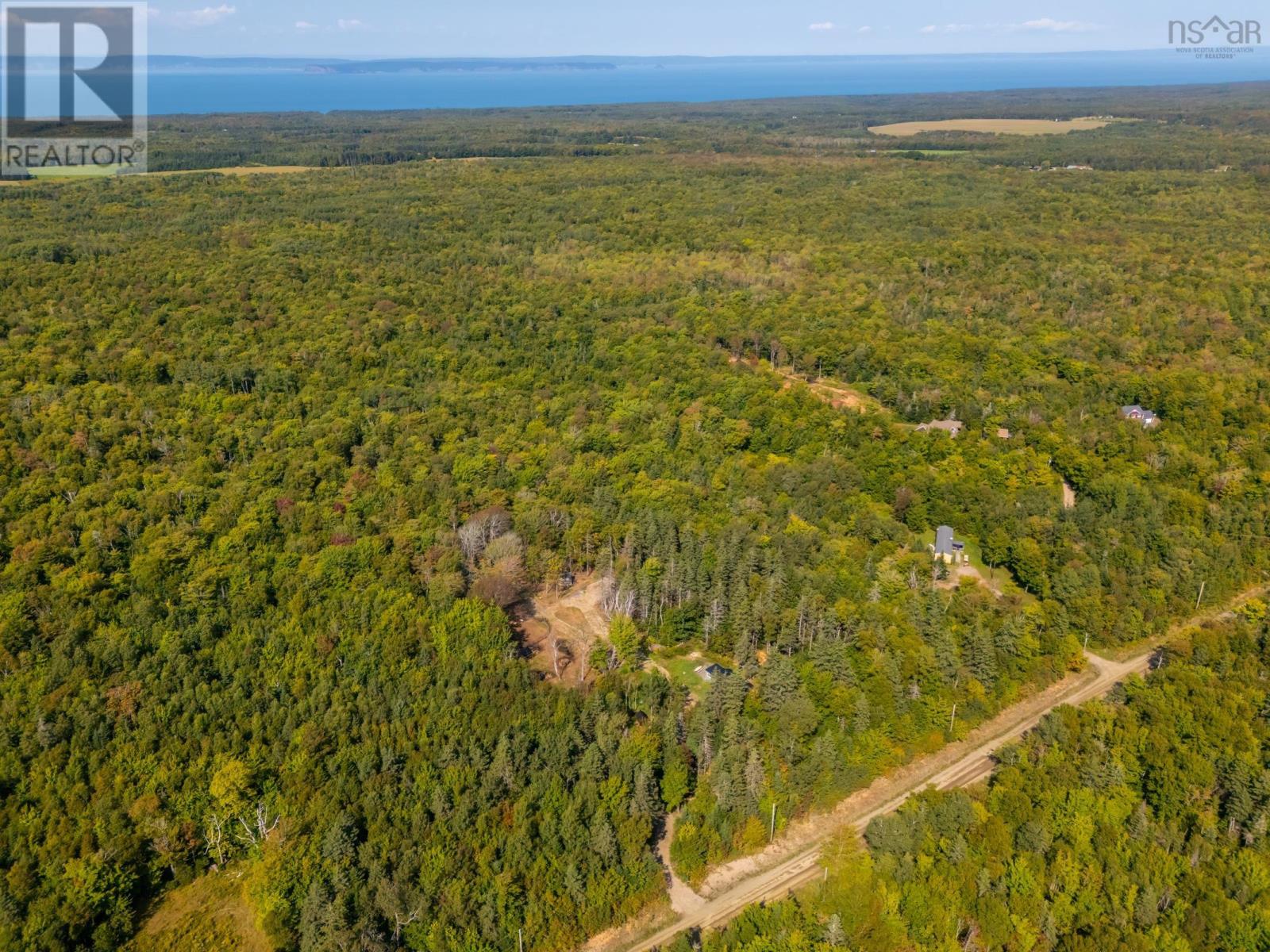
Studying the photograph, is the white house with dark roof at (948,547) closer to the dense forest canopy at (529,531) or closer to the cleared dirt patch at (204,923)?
the dense forest canopy at (529,531)

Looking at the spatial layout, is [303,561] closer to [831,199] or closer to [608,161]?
[831,199]

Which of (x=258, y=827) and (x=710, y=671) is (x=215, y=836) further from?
(x=710, y=671)

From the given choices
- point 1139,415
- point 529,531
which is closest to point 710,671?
point 529,531

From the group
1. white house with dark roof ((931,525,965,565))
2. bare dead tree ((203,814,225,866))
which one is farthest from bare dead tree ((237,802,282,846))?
white house with dark roof ((931,525,965,565))

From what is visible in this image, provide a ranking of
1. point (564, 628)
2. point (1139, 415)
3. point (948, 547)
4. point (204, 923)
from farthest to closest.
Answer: point (1139, 415), point (948, 547), point (564, 628), point (204, 923)

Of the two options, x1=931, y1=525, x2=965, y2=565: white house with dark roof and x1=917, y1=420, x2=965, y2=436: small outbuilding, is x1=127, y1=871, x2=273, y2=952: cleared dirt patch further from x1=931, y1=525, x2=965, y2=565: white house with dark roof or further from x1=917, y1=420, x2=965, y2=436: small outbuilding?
x1=917, y1=420, x2=965, y2=436: small outbuilding

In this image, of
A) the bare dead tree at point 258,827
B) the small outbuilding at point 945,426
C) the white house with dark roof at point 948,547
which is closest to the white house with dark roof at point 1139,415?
the small outbuilding at point 945,426

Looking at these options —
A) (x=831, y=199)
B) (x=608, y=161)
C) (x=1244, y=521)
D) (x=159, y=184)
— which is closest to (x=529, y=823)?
(x=1244, y=521)

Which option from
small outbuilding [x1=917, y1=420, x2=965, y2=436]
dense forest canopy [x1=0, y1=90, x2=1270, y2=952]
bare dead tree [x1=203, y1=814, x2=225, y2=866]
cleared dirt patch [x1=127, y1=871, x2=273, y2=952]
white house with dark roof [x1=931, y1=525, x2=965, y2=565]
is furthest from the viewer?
small outbuilding [x1=917, y1=420, x2=965, y2=436]
